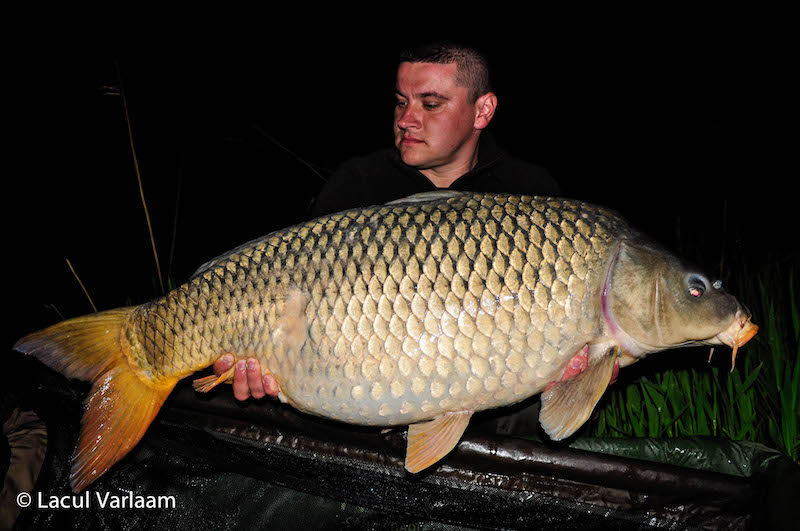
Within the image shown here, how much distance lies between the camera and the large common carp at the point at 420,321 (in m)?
1.17

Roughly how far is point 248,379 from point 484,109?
1.23 meters

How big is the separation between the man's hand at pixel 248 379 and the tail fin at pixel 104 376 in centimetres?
15

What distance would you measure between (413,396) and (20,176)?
8.45 metres

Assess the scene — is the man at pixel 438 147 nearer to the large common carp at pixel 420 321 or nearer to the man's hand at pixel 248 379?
the large common carp at pixel 420 321

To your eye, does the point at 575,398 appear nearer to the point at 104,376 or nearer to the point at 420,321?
the point at 420,321

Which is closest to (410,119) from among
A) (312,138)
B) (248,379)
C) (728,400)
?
(248,379)

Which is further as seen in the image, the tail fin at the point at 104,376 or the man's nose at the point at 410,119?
the man's nose at the point at 410,119

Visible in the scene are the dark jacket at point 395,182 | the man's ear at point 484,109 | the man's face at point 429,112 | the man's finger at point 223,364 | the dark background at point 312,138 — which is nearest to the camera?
the man's finger at point 223,364

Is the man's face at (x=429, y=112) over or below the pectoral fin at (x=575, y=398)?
over

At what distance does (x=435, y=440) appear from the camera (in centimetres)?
126

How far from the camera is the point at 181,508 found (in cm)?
147

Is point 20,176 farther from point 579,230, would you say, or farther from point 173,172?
point 579,230

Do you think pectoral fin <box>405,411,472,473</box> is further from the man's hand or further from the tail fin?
the tail fin

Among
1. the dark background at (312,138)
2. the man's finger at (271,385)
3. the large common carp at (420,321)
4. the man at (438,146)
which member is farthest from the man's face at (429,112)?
the dark background at (312,138)
